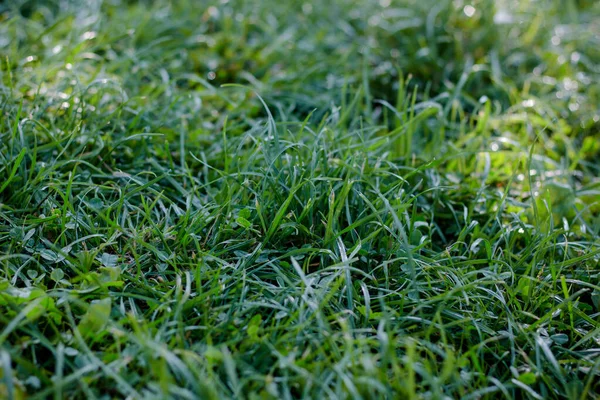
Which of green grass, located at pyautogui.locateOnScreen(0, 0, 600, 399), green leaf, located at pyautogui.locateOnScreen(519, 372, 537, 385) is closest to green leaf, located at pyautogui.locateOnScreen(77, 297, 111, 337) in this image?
green grass, located at pyautogui.locateOnScreen(0, 0, 600, 399)

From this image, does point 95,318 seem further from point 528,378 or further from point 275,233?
point 528,378

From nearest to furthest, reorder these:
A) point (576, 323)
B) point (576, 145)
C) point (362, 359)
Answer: point (362, 359)
point (576, 323)
point (576, 145)

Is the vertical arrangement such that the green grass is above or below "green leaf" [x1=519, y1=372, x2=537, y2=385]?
above

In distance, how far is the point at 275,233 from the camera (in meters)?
1.75

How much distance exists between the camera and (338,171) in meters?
1.94

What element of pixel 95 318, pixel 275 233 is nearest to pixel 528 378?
pixel 275 233

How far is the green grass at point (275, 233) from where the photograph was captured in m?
1.37

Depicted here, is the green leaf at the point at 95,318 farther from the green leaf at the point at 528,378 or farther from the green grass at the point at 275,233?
the green leaf at the point at 528,378

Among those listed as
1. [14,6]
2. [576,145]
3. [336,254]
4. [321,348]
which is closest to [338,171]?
[336,254]

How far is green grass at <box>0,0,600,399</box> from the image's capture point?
137cm

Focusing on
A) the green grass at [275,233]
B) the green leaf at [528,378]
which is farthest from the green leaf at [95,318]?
the green leaf at [528,378]

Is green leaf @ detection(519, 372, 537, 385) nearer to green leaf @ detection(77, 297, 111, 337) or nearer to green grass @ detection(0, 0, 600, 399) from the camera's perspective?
green grass @ detection(0, 0, 600, 399)

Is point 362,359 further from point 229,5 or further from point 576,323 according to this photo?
point 229,5

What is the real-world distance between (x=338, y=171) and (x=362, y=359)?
2.56 feet
